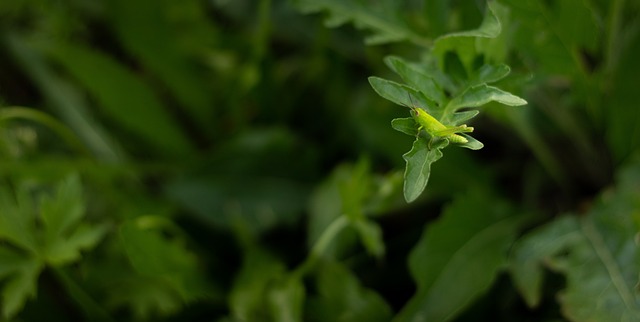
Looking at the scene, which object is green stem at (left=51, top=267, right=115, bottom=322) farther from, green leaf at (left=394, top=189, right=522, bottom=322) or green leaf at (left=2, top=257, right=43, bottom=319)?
green leaf at (left=394, top=189, right=522, bottom=322)

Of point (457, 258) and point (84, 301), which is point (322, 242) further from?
point (84, 301)

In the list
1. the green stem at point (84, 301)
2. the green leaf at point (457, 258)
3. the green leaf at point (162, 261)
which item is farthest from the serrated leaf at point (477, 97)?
the green stem at point (84, 301)

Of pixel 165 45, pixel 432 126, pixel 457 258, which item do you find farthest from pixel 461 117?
pixel 165 45

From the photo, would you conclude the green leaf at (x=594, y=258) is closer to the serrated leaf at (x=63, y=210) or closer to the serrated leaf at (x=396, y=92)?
the serrated leaf at (x=396, y=92)

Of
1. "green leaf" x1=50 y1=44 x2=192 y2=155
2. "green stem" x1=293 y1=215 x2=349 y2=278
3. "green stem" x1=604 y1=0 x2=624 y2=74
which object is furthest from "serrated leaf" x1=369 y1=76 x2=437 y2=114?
"green leaf" x1=50 y1=44 x2=192 y2=155

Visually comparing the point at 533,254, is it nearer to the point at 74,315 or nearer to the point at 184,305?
the point at 184,305
